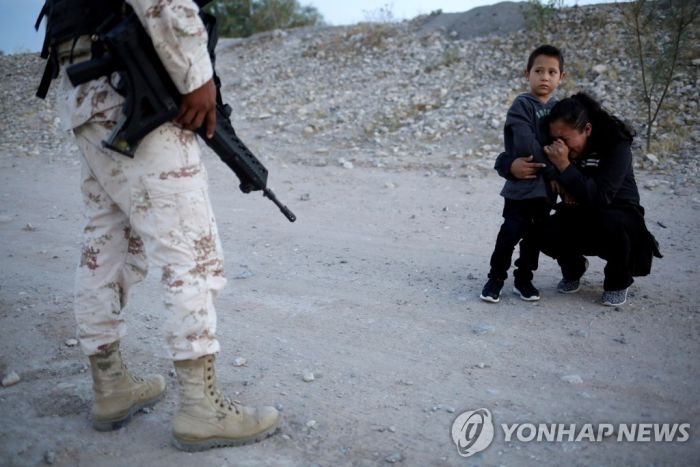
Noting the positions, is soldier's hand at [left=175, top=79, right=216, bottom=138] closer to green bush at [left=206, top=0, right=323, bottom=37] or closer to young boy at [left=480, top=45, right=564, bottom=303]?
young boy at [left=480, top=45, right=564, bottom=303]

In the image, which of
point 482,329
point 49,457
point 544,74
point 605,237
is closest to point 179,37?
point 49,457

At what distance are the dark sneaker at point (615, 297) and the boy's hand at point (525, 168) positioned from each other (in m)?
0.79

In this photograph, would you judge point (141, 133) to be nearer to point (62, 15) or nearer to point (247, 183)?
point (62, 15)

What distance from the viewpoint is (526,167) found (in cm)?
307

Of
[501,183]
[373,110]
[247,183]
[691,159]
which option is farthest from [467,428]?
[373,110]

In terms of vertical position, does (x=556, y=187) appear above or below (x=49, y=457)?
above

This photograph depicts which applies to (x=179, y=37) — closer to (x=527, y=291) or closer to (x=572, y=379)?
(x=572, y=379)

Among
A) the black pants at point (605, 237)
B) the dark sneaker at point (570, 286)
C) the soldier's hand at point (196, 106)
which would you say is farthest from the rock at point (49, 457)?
the dark sneaker at point (570, 286)

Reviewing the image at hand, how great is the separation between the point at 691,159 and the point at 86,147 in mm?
6268

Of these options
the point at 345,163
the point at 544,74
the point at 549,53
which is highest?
the point at 549,53

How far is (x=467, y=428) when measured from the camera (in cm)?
208

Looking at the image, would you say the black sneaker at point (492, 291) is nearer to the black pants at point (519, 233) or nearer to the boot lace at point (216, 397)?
the black pants at point (519, 233)

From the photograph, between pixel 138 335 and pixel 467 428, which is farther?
pixel 138 335

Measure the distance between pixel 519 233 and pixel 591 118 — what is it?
0.75 m
